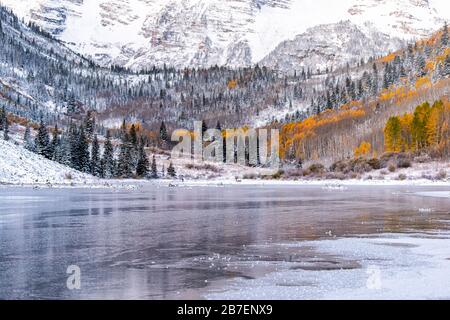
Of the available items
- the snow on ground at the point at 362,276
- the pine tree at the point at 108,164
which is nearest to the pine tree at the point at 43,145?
the pine tree at the point at 108,164

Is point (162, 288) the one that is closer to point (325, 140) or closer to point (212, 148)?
point (325, 140)

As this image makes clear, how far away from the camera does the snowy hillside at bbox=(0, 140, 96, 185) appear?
270 feet

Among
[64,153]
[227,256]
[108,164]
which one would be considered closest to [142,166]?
[108,164]

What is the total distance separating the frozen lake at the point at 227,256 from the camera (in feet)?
45.7

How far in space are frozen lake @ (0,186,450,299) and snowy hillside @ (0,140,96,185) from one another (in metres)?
52.8

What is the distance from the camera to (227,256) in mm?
18891

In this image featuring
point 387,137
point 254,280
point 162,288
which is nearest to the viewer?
point 162,288

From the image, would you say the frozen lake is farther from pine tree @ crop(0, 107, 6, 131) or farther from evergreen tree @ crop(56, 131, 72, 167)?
pine tree @ crop(0, 107, 6, 131)

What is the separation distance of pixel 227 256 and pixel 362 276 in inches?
197

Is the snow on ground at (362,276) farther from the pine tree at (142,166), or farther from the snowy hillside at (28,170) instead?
the pine tree at (142,166)

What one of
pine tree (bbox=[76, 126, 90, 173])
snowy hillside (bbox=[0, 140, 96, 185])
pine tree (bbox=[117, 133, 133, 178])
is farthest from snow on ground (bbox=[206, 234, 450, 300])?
pine tree (bbox=[117, 133, 133, 178])

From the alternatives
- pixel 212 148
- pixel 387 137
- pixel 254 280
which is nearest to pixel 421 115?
pixel 387 137

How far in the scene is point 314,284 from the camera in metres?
14.5

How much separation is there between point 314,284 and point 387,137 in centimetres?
12217
